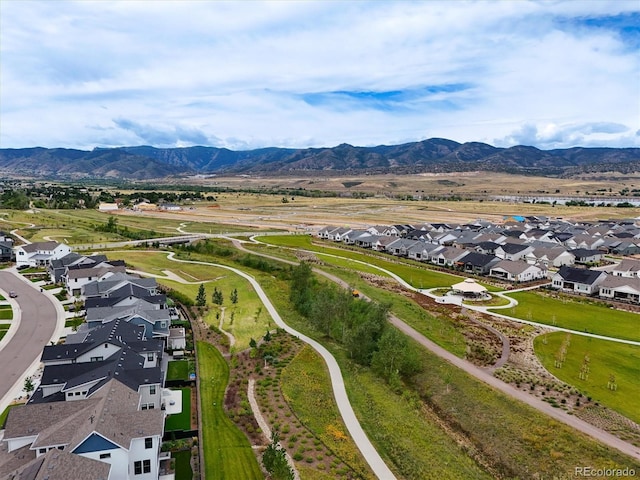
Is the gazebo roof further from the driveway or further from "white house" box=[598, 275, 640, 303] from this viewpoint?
the driveway

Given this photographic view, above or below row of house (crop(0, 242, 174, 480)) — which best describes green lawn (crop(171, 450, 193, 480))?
below

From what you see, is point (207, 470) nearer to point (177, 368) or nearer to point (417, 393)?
point (177, 368)

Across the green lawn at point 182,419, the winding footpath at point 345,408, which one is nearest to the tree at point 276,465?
the winding footpath at point 345,408

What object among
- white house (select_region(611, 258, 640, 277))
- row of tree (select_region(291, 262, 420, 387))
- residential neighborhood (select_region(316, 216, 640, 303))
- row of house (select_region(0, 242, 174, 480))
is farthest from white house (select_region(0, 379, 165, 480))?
white house (select_region(611, 258, 640, 277))

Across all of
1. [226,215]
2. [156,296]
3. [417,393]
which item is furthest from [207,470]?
[226,215]

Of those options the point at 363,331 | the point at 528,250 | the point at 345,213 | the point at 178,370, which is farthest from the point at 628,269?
the point at 345,213

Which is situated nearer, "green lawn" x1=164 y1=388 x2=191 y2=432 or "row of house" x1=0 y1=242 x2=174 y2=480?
"row of house" x1=0 y1=242 x2=174 y2=480
